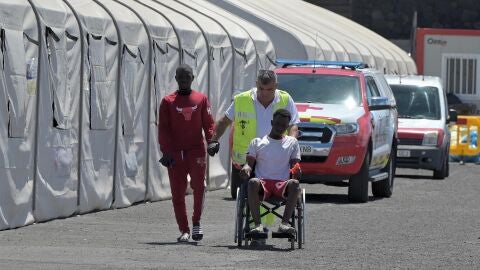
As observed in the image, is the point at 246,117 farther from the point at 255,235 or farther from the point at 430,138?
the point at 430,138

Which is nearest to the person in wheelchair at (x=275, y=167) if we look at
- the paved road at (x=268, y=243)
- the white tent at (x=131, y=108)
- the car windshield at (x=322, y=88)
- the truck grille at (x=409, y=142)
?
the paved road at (x=268, y=243)

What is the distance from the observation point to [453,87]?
48750 mm

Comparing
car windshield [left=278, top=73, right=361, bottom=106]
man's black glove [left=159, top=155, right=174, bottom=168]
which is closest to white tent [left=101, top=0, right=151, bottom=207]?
car windshield [left=278, top=73, right=361, bottom=106]

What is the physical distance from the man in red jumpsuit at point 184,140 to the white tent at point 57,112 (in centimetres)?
225

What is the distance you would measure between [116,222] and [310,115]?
464cm

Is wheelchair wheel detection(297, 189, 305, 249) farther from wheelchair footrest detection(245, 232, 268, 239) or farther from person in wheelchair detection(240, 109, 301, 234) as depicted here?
wheelchair footrest detection(245, 232, 268, 239)

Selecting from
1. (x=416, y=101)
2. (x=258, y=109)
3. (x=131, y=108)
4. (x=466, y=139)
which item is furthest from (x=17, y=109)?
(x=466, y=139)

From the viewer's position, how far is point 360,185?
21.4 m

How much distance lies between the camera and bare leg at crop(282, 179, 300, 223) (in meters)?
14.1

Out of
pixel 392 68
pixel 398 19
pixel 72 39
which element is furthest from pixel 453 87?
pixel 72 39

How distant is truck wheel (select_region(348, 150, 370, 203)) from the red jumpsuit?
6678mm

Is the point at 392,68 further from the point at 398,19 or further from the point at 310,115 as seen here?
the point at 398,19

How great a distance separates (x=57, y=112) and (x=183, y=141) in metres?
2.77

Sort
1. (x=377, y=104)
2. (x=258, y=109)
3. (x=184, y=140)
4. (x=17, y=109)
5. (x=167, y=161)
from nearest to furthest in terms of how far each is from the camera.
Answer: (x=167, y=161)
(x=184, y=140)
(x=258, y=109)
(x=17, y=109)
(x=377, y=104)
